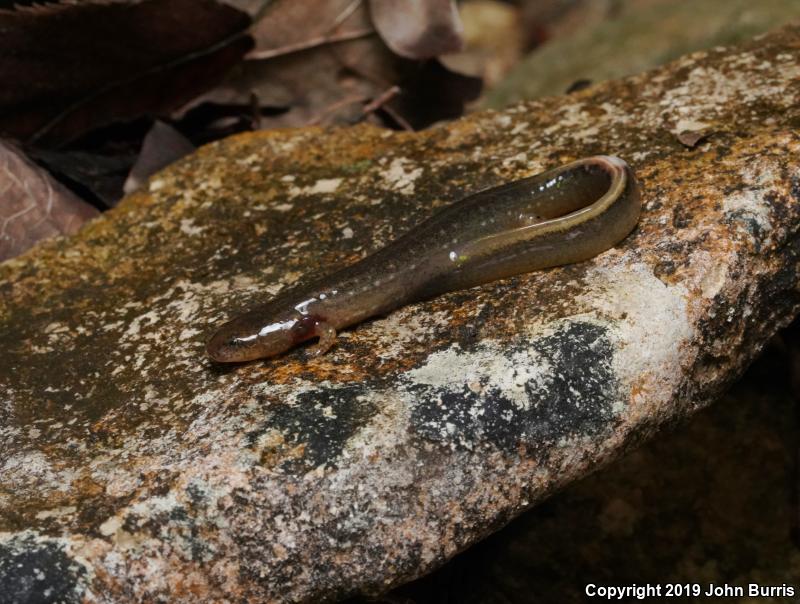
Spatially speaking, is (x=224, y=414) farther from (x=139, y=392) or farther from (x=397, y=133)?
(x=397, y=133)

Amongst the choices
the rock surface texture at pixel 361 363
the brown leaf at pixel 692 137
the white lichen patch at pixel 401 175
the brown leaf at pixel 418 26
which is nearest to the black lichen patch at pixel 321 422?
the rock surface texture at pixel 361 363

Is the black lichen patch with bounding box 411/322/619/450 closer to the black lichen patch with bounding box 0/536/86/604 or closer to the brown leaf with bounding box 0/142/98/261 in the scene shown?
the black lichen patch with bounding box 0/536/86/604

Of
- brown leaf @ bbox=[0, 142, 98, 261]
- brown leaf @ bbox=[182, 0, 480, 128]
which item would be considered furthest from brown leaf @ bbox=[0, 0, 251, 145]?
brown leaf @ bbox=[0, 142, 98, 261]

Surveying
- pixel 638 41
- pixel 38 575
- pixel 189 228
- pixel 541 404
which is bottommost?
pixel 638 41

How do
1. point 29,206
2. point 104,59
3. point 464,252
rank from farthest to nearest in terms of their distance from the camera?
1. point 104,59
2. point 29,206
3. point 464,252

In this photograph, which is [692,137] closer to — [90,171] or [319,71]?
[319,71]

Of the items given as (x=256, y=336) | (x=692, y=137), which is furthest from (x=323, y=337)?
(x=692, y=137)
